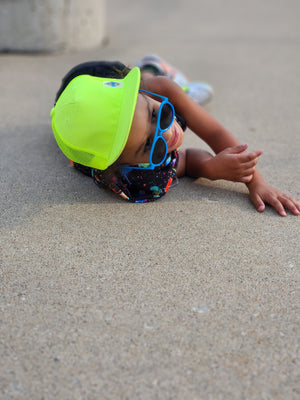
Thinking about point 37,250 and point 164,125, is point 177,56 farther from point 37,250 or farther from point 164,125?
point 37,250

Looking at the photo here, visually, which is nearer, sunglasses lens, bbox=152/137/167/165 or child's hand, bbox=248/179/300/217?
sunglasses lens, bbox=152/137/167/165

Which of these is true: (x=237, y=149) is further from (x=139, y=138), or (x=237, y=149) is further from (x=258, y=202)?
(x=139, y=138)

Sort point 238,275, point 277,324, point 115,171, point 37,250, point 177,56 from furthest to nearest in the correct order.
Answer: point 177,56, point 115,171, point 37,250, point 238,275, point 277,324

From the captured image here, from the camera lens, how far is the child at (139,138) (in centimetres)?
179

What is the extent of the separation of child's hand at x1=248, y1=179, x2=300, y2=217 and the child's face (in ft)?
1.52

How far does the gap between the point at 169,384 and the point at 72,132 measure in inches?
39.4

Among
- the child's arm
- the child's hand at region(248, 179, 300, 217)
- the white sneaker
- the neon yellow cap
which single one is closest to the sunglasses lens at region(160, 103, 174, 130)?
the neon yellow cap

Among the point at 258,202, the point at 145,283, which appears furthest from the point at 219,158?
the point at 145,283

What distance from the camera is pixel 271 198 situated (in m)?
2.07

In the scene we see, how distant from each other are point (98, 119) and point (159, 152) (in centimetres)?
31

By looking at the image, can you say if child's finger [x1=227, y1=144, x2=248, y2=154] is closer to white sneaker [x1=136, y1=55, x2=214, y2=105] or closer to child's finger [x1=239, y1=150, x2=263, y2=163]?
child's finger [x1=239, y1=150, x2=263, y2=163]

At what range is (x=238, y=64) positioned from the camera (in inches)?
168

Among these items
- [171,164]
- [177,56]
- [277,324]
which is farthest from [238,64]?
[277,324]

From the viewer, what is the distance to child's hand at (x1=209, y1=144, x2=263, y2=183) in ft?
6.79
